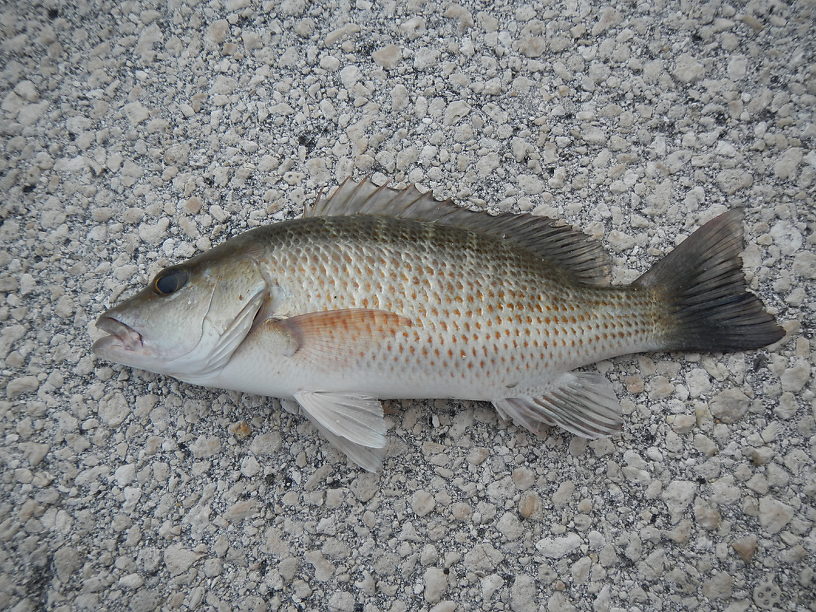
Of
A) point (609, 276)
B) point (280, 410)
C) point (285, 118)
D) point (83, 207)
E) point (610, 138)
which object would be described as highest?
point (610, 138)

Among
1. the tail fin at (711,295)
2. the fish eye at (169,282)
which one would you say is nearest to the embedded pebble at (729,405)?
the tail fin at (711,295)

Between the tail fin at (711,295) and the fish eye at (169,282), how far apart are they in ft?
4.54

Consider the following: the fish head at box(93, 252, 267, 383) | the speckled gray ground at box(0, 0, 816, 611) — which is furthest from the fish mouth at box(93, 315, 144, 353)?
the speckled gray ground at box(0, 0, 816, 611)

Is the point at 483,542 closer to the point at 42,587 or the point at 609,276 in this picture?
the point at 609,276

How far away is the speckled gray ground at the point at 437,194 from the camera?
5.40 feet

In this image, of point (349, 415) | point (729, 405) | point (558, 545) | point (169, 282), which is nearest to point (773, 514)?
point (729, 405)

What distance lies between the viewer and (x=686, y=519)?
1.67m

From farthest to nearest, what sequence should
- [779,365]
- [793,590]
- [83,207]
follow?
[83,207] < [779,365] < [793,590]

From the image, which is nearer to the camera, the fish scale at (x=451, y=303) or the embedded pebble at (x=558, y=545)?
the fish scale at (x=451, y=303)

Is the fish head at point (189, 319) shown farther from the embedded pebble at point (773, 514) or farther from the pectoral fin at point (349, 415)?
the embedded pebble at point (773, 514)

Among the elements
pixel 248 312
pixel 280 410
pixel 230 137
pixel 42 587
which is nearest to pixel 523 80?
pixel 230 137

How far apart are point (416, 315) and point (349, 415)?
354mm

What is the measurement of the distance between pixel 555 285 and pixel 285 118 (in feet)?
3.79

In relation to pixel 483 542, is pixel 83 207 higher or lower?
higher
